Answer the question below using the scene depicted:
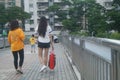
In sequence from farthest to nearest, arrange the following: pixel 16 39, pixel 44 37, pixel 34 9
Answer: pixel 34 9
pixel 44 37
pixel 16 39

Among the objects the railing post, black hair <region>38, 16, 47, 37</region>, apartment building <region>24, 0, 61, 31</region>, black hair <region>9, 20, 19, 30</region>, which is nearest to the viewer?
the railing post

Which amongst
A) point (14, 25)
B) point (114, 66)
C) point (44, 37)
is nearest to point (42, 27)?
point (44, 37)

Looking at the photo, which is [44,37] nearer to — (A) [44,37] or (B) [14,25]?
(A) [44,37]

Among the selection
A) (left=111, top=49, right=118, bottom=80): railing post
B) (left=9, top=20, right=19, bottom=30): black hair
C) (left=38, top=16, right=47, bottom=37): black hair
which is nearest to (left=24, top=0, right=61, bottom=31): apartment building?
(left=38, top=16, right=47, bottom=37): black hair

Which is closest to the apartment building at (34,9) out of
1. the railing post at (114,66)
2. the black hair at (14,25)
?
the black hair at (14,25)

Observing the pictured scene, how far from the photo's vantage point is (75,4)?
53.6m

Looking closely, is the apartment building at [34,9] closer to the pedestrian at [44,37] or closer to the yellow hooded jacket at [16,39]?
the pedestrian at [44,37]

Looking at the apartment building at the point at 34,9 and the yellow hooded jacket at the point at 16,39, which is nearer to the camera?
the yellow hooded jacket at the point at 16,39

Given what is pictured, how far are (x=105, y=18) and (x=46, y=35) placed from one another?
24.0m

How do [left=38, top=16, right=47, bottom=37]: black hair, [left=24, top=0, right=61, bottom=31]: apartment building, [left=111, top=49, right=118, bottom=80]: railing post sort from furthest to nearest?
[left=24, top=0, right=61, bottom=31]: apartment building < [left=38, top=16, right=47, bottom=37]: black hair < [left=111, top=49, right=118, bottom=80]: railing post

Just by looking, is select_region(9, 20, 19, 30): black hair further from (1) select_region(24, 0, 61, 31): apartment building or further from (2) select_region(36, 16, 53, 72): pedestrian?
(1) select_region(24, 0, 61, 31): apartment building

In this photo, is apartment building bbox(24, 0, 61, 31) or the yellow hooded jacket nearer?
the yellow hooded jacket

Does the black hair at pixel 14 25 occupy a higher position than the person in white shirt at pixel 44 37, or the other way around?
the black hair at pixel 14 25

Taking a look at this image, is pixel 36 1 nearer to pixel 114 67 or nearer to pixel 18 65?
pixel 18 65
